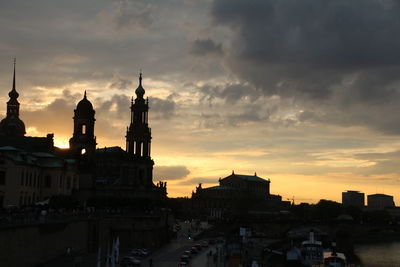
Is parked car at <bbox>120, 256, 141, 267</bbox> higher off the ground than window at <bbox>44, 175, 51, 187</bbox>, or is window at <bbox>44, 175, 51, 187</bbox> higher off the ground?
window at <bbox>44, 175, 51, 187</bbox>

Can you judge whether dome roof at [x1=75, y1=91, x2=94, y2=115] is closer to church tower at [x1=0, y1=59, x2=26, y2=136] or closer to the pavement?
the pavement

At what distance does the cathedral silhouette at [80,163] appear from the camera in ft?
237

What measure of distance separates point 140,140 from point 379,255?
47.3 m

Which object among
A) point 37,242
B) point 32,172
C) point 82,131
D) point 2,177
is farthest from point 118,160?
point 37,242

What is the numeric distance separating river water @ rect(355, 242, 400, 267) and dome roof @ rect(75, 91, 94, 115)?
4794 centimetres

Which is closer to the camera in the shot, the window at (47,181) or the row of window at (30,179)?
the row of window at (30,179)

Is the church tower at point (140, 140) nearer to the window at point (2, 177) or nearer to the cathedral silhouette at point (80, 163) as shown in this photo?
the cathedral silhouette at point (80, 163)

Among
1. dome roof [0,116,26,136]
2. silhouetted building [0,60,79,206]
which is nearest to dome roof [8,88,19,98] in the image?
dome roof [0,116,26,136]

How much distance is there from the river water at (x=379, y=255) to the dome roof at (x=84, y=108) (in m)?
47.9

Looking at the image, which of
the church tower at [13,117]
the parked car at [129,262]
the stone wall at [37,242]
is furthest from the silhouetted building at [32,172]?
the church tower at [13,117]

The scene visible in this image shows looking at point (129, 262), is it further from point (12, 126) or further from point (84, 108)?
point (12, 126)

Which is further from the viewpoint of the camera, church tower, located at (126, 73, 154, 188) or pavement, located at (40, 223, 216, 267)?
church tower, located at (126, 73, 154, 188)

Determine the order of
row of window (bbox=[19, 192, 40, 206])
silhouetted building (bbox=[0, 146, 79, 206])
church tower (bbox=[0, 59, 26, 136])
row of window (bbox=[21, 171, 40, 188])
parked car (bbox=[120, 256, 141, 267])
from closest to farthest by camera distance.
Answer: parked car (bbox=[120, 256, 141, 267])
silhouetted building (bbox=[0, 146, 79, 206])
row of window (bbox=[19, 192, 40, 206])
row of window (bbox=[21, 171, 40, 188])
church tower (bbox=[0, 59, 26, 136])

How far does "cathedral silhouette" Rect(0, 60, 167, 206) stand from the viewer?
237 feet
